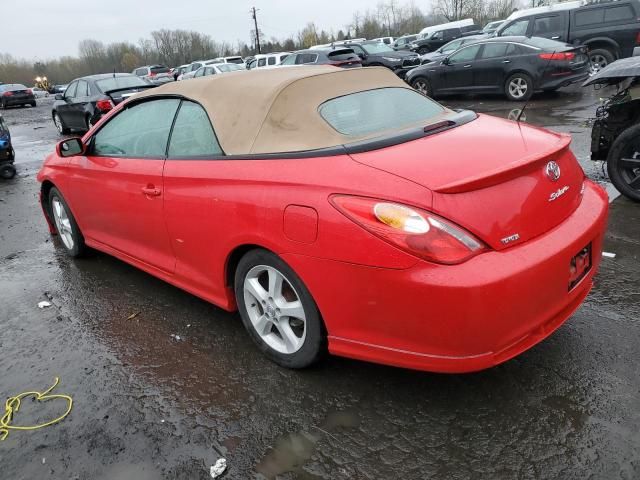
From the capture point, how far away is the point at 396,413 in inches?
100.0

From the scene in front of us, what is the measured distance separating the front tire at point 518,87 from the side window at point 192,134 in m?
10.8

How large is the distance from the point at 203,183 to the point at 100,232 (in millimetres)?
1712

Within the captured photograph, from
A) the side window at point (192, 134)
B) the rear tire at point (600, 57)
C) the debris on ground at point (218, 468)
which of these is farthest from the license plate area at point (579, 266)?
the rear tire at point (600, 57)

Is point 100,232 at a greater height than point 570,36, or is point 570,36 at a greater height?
point 570,36

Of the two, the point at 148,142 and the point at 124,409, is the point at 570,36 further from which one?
the point at 124,409

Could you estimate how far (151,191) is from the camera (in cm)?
343

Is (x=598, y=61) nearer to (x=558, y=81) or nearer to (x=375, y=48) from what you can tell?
(x=558, y=81)

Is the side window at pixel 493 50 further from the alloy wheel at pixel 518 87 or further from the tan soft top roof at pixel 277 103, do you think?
the tan soft top roof at pixel 277 103

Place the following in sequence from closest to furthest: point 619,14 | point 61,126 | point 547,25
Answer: point 619,14 → point 547,25 → point 61,126

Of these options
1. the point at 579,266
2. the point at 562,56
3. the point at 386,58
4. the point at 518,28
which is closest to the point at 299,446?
the point at 579,266

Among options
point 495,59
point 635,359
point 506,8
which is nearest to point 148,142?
point 635,359

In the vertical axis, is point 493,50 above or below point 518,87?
above

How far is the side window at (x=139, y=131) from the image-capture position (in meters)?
3.52

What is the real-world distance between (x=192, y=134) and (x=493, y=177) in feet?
6.17
